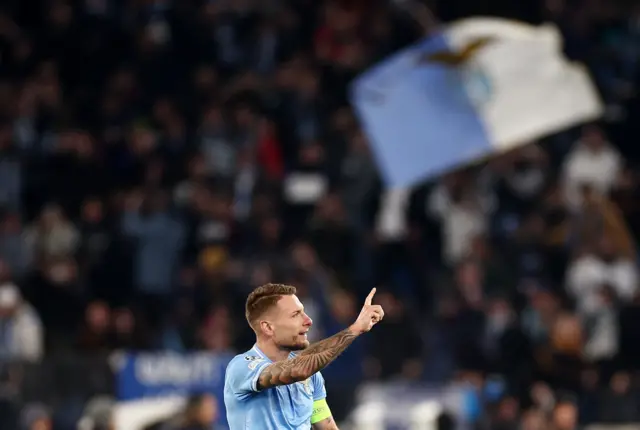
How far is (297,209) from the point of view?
71.7 feet

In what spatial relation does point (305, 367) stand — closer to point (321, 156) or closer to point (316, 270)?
point (316, 270)

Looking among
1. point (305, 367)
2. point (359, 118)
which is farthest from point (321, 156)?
point (305, 367)

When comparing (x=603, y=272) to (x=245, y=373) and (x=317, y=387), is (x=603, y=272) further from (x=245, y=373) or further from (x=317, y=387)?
(x=245, y=373)

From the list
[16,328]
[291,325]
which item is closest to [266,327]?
[291,325]

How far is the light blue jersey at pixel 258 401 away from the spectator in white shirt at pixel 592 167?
12496mm

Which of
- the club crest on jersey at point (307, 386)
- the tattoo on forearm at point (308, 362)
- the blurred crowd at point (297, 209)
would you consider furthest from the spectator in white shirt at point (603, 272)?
the tattoo on forearm at point (308, 362)

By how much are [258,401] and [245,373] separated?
0.19 meters

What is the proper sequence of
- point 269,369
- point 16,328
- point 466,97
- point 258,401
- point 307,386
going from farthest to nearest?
point 466,97
point 16,328
point 307,386
point 258,401
point 269,369

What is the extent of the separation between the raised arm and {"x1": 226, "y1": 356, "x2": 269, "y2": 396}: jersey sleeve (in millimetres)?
78

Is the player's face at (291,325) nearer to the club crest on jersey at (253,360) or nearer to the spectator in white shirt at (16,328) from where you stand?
the club crest on jersey at (253,360)

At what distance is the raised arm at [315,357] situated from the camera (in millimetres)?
8742

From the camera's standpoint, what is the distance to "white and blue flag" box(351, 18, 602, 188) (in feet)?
65.9

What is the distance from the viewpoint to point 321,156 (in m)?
22.4

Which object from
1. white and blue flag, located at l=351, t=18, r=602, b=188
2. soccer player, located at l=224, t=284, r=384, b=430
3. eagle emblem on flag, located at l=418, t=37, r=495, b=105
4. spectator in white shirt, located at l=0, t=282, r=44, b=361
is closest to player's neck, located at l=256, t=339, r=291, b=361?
soccer player, located at l=224, t=284, r=384, b=430
